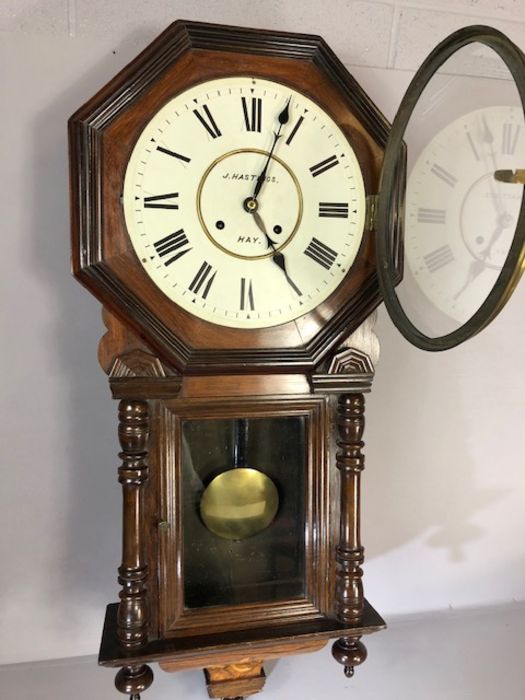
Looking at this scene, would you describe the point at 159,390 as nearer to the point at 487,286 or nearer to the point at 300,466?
the point at 300,466

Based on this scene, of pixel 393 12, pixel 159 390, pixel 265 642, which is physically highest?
pixel 393 12

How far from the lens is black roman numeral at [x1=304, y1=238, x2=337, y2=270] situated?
780mm

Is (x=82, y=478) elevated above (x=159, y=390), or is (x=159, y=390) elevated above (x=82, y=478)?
(x=159, y=390)

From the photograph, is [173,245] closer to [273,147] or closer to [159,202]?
[159,202]

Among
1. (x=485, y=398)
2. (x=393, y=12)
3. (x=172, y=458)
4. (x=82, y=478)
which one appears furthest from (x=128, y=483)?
(x=393, y=12)

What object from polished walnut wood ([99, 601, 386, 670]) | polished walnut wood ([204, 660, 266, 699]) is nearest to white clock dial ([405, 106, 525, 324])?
polished walnut wood ([99, 601, 386, 670])

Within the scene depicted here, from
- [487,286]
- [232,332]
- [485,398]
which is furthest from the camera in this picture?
[485,398]

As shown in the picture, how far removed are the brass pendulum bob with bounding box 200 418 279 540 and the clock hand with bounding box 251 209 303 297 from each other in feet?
0.62

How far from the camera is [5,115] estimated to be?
85cm

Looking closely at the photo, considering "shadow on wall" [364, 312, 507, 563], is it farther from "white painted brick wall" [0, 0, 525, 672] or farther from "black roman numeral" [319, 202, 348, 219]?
"black roman numeral" [319, 202, 348, 219]

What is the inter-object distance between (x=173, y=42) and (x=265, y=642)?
759 millimetres

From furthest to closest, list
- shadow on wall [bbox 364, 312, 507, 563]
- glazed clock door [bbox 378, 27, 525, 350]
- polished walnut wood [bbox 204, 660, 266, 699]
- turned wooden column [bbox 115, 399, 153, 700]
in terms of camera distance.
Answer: shadow on wall [bbox 364, 312, 507, 563] < polished walnut wood [bbox 204, 660, 266, 699] < turned wooden column [bbox 115, 399, 153, 700] < glazed clock door [bbox 378, 27, 525, 350]

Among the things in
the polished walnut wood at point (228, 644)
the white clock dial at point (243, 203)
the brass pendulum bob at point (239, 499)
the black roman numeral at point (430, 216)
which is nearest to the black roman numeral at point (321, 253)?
the white clock dial at point (243, 203)

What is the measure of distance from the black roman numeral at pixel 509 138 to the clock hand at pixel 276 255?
0.94 feet
